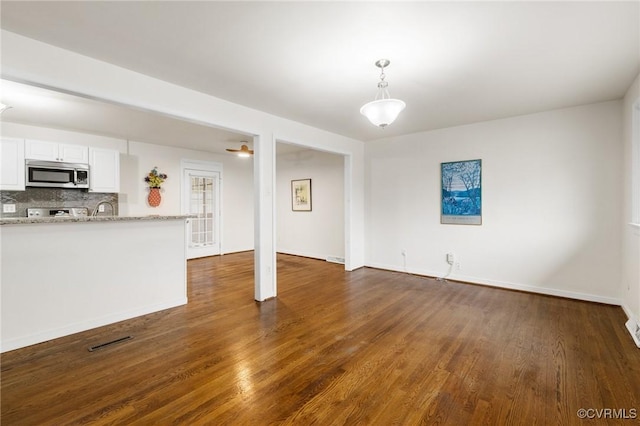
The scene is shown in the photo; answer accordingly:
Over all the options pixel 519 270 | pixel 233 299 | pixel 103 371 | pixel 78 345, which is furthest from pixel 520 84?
pixel 78 345

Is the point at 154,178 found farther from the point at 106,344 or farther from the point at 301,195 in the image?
the point at 106,344

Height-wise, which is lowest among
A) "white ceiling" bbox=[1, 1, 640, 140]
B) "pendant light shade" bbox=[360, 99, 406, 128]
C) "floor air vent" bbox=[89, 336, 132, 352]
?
"floor air vent" bbox=[89, 336, 132, 352]

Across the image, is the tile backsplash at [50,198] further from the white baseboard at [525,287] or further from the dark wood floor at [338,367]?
the white baseboard at [525,287]

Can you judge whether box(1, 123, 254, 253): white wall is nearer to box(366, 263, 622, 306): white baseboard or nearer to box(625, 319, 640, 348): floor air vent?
box(366, 263, 622, 306): white baseboard

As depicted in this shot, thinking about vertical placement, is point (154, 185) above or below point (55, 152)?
below

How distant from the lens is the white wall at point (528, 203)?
3584 millimetres

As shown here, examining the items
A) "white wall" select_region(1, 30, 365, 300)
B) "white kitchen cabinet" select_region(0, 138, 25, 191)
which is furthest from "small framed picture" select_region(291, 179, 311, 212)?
"white kitchen cabinet" select_region(0, 138, 25, 191)

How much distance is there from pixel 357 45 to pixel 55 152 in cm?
511

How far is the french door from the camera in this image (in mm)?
6609

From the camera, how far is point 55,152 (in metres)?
4.64

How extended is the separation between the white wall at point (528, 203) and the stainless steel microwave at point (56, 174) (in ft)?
17.6

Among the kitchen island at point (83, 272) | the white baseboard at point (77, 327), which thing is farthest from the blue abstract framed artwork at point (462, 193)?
the white baseboard at point (77, 327)

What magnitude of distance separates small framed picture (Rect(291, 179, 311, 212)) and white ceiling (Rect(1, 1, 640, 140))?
3517 millimetres

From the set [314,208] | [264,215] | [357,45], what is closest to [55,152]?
[264,215]
